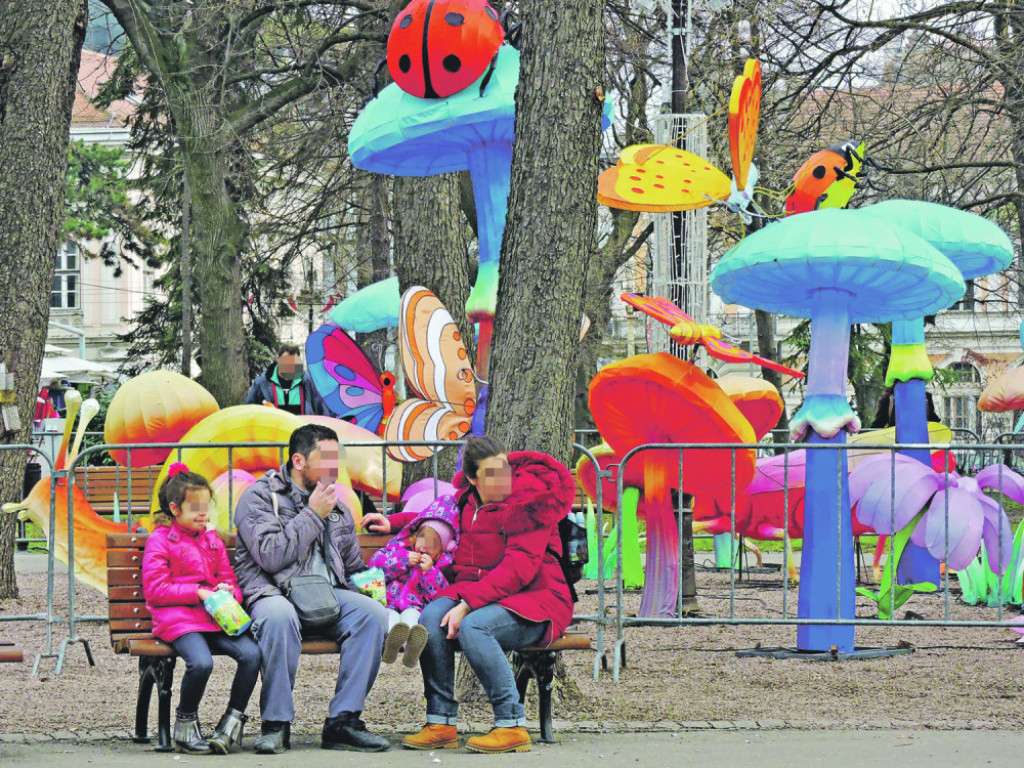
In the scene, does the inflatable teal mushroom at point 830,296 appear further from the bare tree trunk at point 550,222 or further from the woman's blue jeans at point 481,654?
the woman's blue jeans at point 481,654

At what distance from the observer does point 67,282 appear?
51.3 metres

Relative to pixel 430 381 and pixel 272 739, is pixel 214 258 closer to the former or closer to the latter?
pixel 430 381

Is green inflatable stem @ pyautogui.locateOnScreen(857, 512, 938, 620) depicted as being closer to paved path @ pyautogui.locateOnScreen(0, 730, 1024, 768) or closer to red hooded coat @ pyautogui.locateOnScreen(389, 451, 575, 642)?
paved path @ pyautogui.locateOnScreen(0, 730, 1024, 768)

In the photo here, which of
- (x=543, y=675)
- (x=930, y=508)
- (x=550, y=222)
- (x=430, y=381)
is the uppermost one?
(x=550, y=222)

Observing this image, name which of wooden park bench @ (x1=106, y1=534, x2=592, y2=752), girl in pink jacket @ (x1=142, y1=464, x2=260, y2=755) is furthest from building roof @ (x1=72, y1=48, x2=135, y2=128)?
girl in pink jacket @ (x1=142, y1=464, x2=260, y2=755)

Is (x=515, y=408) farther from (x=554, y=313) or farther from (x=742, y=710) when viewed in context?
(x=742, y=710)

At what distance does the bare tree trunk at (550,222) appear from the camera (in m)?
6.92

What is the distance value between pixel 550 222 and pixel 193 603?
7.87ft

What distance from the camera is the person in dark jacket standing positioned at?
40.0 feet

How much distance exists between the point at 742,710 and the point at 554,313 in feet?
7.01

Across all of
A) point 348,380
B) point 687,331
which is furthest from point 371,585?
point 348,380

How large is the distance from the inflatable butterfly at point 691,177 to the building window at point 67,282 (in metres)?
42.7

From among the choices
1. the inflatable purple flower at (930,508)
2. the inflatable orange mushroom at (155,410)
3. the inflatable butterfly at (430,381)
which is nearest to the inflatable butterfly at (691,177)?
the inflatable butterfly at (430,381)

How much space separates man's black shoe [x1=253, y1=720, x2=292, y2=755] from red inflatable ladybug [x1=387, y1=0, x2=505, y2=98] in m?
4.48
